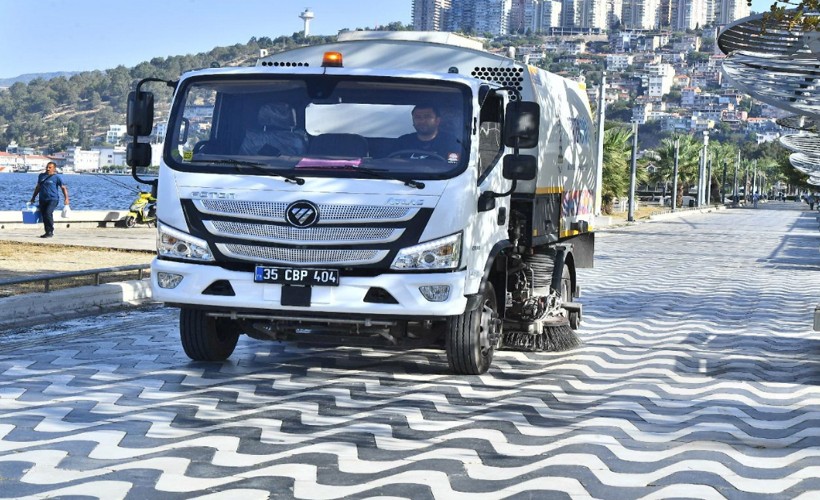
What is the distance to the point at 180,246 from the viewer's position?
9562 millimetres

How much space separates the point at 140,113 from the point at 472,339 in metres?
3.01

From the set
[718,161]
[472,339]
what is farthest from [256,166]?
[718,161]

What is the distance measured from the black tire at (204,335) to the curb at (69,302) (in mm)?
2888

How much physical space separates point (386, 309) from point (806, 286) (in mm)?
14601

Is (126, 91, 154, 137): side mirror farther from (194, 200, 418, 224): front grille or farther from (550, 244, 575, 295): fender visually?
A: (550, 244, 575, 295): fender

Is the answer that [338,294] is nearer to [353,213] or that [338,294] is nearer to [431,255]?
[353,213]

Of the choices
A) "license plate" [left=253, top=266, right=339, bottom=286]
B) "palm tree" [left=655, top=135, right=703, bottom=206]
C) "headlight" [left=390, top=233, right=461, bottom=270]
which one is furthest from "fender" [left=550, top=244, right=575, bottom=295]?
"palm tree" [left=655, top=135, right=703, bottom=206]

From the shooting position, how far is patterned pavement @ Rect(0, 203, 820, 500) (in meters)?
6.52

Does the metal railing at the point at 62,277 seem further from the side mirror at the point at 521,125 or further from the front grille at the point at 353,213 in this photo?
the side mirror at the point at 521,125

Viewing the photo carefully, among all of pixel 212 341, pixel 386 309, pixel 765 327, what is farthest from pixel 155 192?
pixel 765 327

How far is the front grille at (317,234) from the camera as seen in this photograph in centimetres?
923

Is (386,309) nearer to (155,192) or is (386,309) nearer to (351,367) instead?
(351,367)

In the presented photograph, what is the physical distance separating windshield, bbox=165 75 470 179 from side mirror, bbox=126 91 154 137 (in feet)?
0.62

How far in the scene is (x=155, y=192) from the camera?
987cm
